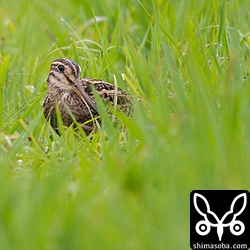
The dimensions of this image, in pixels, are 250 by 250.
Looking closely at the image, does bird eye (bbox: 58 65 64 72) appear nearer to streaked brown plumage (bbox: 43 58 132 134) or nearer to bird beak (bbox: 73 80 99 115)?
streaked brown plumage (bbox: 43 58 132 134)

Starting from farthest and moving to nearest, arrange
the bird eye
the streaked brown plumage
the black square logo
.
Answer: the bird eye → the streaked brown plumage → the black square logo

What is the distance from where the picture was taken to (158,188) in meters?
4.24

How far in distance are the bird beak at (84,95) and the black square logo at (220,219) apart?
7.91 ft

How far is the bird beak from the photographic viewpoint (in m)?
6.66

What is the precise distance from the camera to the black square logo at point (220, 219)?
410 centimetres

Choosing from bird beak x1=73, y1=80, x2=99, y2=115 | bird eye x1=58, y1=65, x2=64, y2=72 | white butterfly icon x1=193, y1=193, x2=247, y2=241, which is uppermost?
bird eye x1=58, y1=65, x2=64, y2=72

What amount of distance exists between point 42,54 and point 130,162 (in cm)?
342

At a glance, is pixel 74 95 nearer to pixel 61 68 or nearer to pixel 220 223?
pixel 61 68

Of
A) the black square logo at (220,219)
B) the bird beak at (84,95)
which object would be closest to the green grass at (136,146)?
the black square logo at (220,219)

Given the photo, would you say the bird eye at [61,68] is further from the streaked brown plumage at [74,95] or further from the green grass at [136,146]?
the green grass at [136,146]

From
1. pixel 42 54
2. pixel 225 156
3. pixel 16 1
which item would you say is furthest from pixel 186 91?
pixel 16 1

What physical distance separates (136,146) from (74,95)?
1.75m

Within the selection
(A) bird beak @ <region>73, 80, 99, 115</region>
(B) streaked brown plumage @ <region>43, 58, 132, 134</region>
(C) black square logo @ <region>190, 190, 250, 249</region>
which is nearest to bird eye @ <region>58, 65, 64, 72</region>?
(B) streaked brown plumage @ <region>43, 58, 132, 134</region>

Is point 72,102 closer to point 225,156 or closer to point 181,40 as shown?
point 181,40
